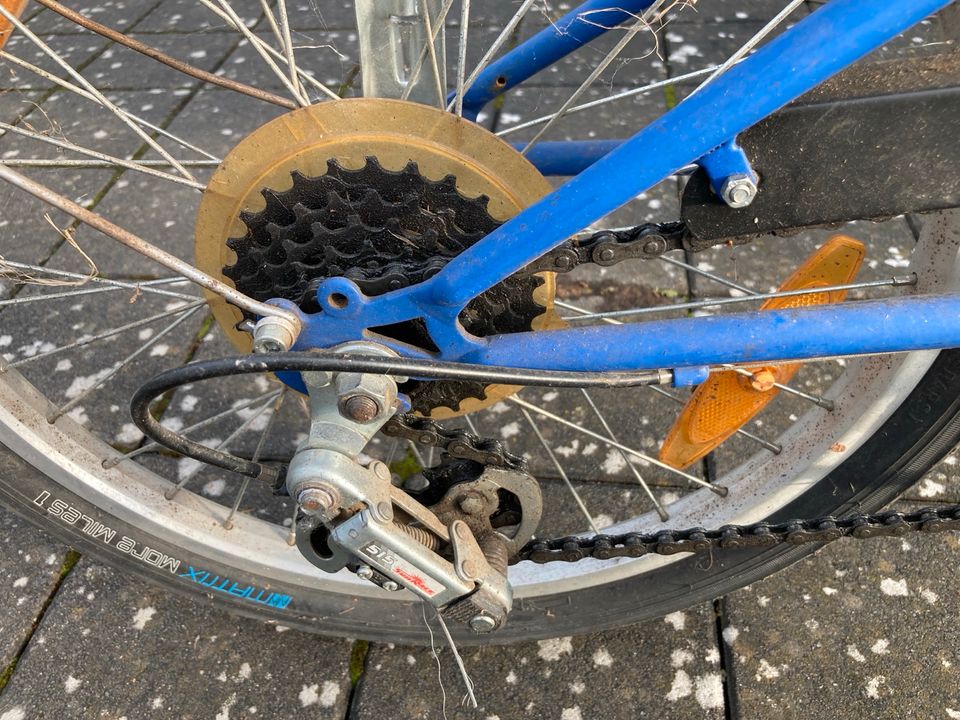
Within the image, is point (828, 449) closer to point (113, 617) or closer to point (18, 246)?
point (113, 617)

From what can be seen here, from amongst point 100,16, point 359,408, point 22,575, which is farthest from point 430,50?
point 100,16

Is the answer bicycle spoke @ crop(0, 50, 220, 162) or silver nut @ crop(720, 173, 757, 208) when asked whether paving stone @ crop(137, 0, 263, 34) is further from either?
silver nut @ crop(720, 173, 757, 208)

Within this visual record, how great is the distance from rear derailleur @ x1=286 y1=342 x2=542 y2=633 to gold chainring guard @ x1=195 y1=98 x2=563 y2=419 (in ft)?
0.69

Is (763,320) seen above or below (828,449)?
above

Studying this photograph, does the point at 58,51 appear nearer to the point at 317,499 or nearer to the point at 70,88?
the point at 70,88

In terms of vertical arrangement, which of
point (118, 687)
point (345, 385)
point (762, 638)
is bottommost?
point (118, 687)

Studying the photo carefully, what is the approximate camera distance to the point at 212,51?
2.73 meters

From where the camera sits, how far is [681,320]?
854 millimetres

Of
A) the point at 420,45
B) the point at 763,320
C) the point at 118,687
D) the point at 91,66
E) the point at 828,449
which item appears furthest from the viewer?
the point at 91,66

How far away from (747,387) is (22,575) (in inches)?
49.9

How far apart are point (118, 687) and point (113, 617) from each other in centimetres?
13

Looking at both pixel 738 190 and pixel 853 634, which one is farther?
pixel 853 634

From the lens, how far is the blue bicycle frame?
0.65 meters

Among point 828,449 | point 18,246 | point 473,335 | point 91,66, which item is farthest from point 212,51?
point 828,449
